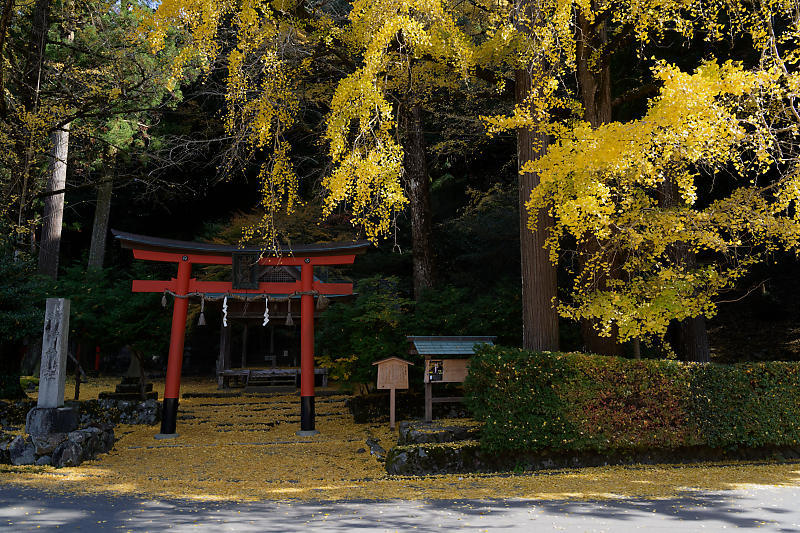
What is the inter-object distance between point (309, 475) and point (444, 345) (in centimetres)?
307

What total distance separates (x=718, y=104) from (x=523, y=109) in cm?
230

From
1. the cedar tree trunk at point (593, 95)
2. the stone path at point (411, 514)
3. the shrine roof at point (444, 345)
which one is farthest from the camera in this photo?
the shrine roof at point (444, 345)

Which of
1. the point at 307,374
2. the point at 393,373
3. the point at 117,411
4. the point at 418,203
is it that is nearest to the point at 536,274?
the point at 393,373

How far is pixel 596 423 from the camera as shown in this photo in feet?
24.8

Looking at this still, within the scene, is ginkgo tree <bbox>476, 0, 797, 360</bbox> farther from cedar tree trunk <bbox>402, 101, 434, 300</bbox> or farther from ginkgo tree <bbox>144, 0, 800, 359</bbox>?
cedar tree trunk <bbox>402, 101, 434, 300</bbox>

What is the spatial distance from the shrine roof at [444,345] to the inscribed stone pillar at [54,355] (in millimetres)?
5500

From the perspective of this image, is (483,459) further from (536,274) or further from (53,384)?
(53,384)

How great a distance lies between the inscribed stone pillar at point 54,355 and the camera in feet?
28.7

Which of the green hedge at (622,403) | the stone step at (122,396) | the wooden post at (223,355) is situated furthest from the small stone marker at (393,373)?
the wooden post at (223,355)

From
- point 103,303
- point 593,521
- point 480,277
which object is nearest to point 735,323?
point 480,277

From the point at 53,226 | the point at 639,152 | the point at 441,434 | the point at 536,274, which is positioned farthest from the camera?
the point at 53,226

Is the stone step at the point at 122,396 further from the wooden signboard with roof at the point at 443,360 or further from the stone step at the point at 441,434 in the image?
the stone step at the point at 441,434

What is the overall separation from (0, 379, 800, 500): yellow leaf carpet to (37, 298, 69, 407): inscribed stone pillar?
122 centimetres

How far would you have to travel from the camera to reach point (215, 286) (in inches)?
438
